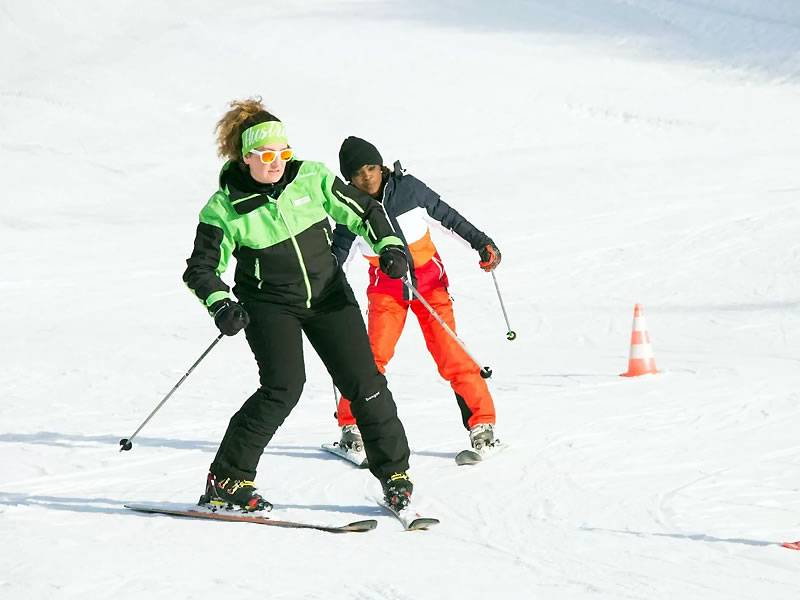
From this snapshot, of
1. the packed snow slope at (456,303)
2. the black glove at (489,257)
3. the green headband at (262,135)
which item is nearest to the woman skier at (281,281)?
the green headband at (262,135)

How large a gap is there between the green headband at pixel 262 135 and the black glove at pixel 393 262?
0.55 m


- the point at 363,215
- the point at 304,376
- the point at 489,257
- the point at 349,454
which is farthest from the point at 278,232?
the point at 349,454

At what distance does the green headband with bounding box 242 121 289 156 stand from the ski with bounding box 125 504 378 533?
4.34ft

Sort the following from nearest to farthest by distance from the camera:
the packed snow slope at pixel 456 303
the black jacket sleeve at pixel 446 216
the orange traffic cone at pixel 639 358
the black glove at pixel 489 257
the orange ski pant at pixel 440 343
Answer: the packed snow slope at pixel 456 303 → the black glove at pixel 489 257 → the black jacket sleeve at pixel 446 216 → the orange ski pant at pixel 440 343 → the orange traffic cone at pixel 639 358

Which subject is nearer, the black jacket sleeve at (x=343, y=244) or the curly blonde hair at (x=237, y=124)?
the curly blonde hair at (x=237, y=124)

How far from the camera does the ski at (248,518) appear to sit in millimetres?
4410

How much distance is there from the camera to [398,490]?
4543mm

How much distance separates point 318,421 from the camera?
22.2 ft

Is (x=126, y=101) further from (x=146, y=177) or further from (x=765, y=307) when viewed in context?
(x=765, y=307)

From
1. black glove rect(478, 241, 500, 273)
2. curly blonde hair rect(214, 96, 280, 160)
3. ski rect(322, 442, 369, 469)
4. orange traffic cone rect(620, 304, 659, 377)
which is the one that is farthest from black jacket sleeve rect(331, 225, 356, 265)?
orange traffic cone rect(620, 304, 659, 377)

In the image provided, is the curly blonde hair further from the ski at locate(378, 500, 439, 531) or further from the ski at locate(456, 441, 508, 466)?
the ski at locate(456, 441, 508, 466)

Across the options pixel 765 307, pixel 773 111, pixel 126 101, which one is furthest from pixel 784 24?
pixel 765 307

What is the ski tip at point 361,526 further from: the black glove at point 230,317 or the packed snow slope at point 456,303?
the black glove at point 230,317

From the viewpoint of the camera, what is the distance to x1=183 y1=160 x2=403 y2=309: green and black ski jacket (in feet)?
14.3
